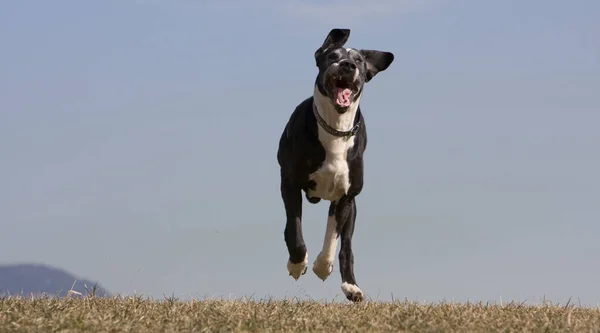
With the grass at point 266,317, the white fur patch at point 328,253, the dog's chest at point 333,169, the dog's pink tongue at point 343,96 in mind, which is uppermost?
the dog's pink tongue at point 343,96

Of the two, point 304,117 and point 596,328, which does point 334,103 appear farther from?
point 596,328

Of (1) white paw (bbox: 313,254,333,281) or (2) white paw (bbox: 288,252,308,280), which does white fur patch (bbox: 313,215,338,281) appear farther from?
(2) white paw (bbox: 288,252,308,280)

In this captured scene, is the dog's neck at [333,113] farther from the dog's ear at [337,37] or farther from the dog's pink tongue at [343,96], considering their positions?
the dog's ear at [337,37]

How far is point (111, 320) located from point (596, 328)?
3758mm

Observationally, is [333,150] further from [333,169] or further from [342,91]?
[342,91]

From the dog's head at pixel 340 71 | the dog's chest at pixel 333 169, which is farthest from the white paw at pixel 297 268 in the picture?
the dog's head at pixel 340 71

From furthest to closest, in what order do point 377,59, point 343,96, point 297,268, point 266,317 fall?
point 377,59, point 297,268, point 343,96, point 266,317

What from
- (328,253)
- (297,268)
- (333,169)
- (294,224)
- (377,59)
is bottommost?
(297,268)

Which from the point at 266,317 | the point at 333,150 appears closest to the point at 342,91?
the point at 333,150

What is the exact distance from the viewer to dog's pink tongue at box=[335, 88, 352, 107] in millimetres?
9391

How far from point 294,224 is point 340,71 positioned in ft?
5.86

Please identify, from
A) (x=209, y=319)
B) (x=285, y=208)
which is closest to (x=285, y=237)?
(x=285, y=208)

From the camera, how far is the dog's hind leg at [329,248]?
33.8 feet

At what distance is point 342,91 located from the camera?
9438mm
